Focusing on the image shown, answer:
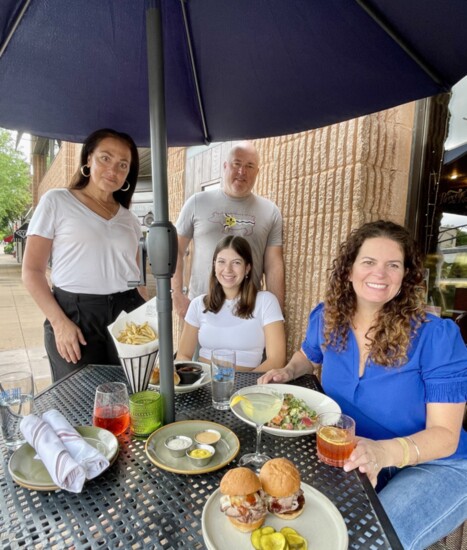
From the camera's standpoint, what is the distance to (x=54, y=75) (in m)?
1.81

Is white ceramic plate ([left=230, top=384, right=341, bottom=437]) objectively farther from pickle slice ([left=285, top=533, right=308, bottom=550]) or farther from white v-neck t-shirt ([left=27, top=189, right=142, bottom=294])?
white v-neck t-shirt ([left=27, top=189, right=142, bottom=294])

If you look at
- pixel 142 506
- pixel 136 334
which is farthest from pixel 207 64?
pixel 142 506

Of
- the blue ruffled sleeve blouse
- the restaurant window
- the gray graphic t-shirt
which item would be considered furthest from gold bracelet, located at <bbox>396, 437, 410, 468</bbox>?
the gray graphic t-shirt

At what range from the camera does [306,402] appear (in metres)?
1.44

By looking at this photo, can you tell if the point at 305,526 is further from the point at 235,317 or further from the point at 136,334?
the point at 235,317

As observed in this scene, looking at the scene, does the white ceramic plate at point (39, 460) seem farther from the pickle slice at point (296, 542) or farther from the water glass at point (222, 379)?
the pickle slice at point (296, 542)

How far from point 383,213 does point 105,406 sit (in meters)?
2.12

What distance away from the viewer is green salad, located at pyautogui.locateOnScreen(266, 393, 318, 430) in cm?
122

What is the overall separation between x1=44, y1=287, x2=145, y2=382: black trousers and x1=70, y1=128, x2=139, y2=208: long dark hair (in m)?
0.65

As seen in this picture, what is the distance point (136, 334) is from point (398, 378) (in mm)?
1056

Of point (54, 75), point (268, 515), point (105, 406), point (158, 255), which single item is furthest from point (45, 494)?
point (54, 75)

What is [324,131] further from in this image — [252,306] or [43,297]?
[43,297]

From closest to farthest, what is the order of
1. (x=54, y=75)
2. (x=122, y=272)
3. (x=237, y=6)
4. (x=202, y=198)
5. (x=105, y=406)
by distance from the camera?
(x=105, y=406)
(x=237, y=6)
(x=54, y=75)
(x=122, y=272)
(x=202, y=198)

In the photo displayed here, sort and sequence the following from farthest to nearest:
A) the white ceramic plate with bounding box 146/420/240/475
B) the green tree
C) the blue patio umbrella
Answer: the green tree
the blue patio umbrella
the white ceramic plate with bounding box 146/420/240/475
